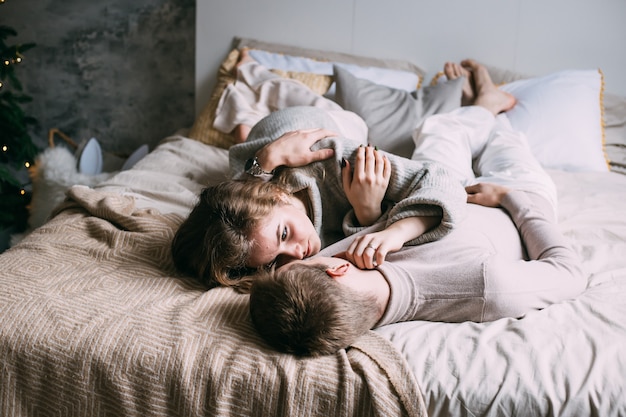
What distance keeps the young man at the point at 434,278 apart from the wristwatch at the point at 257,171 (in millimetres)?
310

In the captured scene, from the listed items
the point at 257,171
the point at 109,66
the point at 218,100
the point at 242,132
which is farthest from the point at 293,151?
the point at 109,66

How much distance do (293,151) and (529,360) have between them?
804 mm

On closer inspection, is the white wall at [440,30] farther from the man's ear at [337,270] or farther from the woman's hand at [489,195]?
the man's ear at [337,270]

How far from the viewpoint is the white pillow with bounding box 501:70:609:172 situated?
222cm

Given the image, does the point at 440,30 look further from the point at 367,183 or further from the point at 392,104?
the point at 367,183

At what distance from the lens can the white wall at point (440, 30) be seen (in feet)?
8.65

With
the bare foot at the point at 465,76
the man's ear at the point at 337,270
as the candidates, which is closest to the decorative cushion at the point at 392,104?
the bare foot at the point at 465,76

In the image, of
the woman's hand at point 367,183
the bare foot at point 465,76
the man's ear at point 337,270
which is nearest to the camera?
the man's ear at point 337,270

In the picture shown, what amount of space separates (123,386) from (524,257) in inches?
37.5

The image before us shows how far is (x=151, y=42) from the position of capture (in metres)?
3.15

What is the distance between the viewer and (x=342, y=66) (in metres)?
2.52

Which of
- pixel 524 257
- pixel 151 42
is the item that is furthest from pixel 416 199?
pixel 151 42

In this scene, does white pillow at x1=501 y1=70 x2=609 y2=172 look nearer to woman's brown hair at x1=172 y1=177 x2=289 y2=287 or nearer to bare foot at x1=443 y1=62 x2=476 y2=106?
bare foot at x1=443 y1=62 x2=476 y2=106

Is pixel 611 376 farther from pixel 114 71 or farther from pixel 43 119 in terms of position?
pixel 43 119
